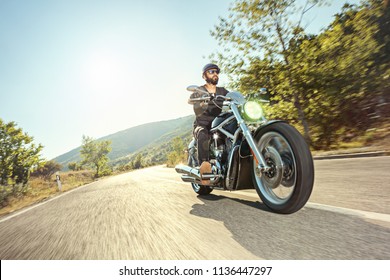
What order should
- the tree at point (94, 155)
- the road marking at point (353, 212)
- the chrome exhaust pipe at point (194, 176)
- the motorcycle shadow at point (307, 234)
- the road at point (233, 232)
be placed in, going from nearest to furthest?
the motorcycle shadow at point (307, 234) → the road at point (233, 232) → the road marking at point (353, 212) → the chrome exhaust pipe at point (194, 176) → the tree at point (94, 155)

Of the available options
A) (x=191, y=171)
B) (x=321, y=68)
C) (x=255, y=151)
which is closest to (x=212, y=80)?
(x=191, y=171)

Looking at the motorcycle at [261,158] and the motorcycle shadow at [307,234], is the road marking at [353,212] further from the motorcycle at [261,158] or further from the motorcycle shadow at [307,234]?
the motorcycle at [261,158]

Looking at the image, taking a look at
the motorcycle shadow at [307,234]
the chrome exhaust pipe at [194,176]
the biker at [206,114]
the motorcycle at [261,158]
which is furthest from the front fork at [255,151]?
the biker at [206,114]

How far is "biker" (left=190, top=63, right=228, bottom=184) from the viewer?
11.3 feet

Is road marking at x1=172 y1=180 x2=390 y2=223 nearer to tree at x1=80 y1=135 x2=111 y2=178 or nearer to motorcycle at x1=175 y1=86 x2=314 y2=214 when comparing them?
motorcycle at x1=175 y1=86 x2=314 y2=214

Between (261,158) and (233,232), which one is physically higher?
(261,158)

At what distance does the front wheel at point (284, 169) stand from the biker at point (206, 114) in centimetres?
90

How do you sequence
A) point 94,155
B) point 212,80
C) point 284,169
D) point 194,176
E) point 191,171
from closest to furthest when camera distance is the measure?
point 284,169
point 194,176
point 191,171
point 212,80
point 94,155

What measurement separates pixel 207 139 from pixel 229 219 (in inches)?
54.6

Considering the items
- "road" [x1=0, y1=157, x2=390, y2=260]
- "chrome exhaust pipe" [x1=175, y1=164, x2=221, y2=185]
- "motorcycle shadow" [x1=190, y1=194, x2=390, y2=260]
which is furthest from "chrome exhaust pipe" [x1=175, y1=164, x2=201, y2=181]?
"motorcycle shadow" [x1=190, y1=194, x2=390, y2=260]

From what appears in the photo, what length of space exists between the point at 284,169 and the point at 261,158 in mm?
244

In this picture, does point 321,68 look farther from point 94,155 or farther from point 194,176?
point 94,155

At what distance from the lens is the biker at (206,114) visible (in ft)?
11.3

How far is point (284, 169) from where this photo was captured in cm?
237
